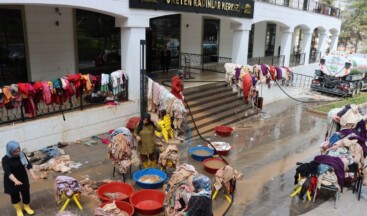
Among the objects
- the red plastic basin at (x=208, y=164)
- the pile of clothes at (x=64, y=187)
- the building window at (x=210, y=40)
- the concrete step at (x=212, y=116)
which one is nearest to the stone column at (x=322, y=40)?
the building window at (x=210, y=40)

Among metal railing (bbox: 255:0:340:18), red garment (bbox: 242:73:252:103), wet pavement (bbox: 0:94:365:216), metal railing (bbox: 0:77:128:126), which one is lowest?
wet pavement (bbox: 0:94:365:216)

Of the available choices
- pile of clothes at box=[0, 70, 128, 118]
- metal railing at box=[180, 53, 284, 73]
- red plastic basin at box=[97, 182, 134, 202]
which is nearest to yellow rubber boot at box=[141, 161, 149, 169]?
red plastic basin at box=[97, 182, 134, 202]

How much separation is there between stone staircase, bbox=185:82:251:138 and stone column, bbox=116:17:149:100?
2.14 meters

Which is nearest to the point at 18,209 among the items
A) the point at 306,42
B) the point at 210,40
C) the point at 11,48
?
the point at 11,48

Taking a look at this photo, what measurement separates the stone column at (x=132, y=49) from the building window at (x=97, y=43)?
2353mm

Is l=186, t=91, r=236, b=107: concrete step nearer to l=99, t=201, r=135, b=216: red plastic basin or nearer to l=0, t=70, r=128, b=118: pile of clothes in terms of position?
l=0, t=70, r=128, b=118: pile of clothes

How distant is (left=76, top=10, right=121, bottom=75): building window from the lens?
12328 mm

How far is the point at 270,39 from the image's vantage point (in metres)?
24.1

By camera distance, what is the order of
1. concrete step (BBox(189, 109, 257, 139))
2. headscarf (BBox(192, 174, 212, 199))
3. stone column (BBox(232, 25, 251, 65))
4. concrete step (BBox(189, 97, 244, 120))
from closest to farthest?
headscarf (BBox(192, 174, 212, 199)) < concrete step (BBox(189, 109, 257, 139)) < concrete step (BBox(189, 97, 244, 120)) < stone column (BBox(232, 25, 251, 65))

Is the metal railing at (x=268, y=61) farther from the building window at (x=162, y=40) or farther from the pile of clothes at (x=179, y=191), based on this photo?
the pile of clothes at (x=179, y=191)

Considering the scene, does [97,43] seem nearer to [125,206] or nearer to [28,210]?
[28,210]

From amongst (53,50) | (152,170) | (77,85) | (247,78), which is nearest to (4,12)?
(53,50)

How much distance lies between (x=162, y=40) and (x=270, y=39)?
11.3 m

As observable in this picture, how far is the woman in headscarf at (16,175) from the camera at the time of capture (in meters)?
5.52
